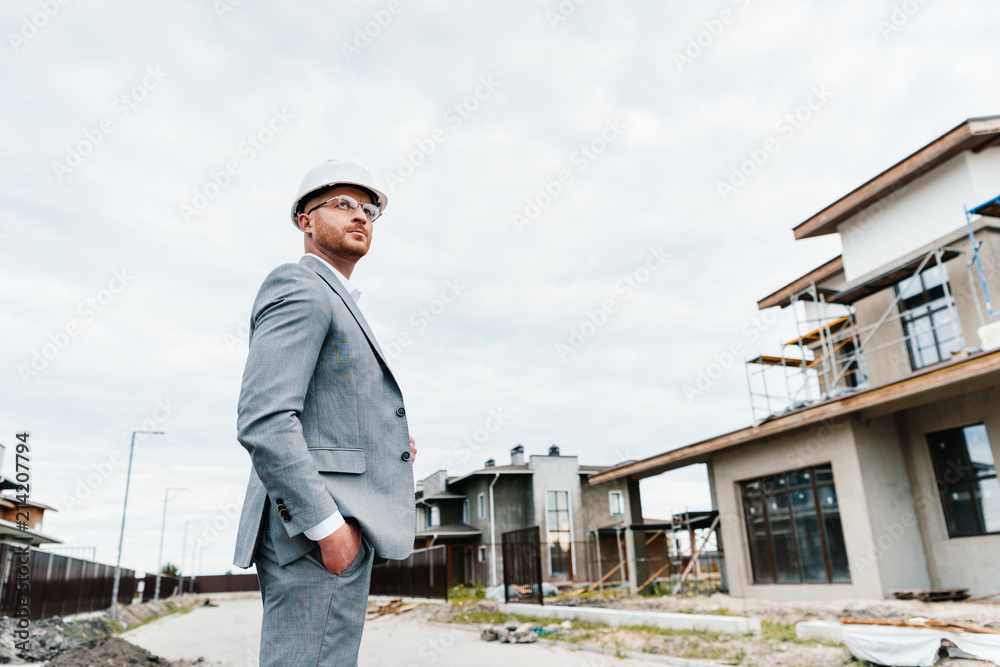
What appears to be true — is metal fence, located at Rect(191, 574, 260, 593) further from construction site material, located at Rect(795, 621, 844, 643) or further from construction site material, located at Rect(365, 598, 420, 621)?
construction site material, located at Rect(795, 621, 844, 643)

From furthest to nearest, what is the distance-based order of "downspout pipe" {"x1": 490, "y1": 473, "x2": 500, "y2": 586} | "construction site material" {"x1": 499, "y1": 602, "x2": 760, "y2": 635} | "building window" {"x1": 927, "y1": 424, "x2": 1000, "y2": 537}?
"downspout pipe" {"x1": 490, "y1": 473, "x2": 500, "y2": 586} → "building window" {"x1": 927, "y1": 424, "x2": 1000, "y2": 537} → "construction site material" {"x1": 499, "y1": 602, "x2": 760, "y2": 635}

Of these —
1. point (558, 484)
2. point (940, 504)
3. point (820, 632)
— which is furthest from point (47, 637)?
point (558, 484)

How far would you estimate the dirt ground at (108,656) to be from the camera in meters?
8.22

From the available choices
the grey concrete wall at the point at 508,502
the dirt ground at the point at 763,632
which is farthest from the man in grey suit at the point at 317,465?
the grey concrete wall at the point at 508,502

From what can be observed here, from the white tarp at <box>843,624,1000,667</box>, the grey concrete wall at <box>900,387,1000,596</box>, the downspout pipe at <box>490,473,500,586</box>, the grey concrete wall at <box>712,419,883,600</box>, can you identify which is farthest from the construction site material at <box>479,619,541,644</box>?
the downspout pipe at <box>490,473,500,586</box>

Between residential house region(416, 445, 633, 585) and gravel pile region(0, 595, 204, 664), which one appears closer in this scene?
gravel pile region(0, 595, 204, 664)

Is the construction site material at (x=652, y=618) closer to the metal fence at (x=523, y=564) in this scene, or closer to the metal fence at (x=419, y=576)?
the metal fence at (x=523, y=564)

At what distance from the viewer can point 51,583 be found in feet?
56.3

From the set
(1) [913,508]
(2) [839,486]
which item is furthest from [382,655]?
(1) [913,508]

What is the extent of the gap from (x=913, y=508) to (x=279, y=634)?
15188mm

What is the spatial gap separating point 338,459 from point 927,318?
15871 mm

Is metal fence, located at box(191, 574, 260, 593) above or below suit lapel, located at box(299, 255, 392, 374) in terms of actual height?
below

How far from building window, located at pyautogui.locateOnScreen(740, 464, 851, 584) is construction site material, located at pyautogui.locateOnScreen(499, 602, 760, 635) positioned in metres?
3.59

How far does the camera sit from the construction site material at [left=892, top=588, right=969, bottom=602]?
38.9ft
